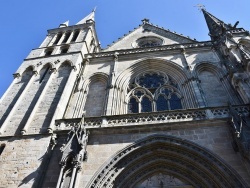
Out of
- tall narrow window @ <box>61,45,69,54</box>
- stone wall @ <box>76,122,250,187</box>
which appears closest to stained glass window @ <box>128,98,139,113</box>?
stone wall @ <box>76,122,250,187</box>

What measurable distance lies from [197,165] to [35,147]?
5403 millimetres

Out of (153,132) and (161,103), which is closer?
(153,132)

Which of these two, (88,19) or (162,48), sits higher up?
(88,19)

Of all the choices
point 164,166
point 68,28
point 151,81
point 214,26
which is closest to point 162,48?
point 151,81

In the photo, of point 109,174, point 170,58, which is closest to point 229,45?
point 170,58

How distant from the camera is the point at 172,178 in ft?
25.5

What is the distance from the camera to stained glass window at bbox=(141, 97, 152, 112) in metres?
10.9

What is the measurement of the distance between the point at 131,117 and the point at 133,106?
6.48ft

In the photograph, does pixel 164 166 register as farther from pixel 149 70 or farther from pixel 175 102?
pixel 149 70

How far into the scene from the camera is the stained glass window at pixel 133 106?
11.0 m

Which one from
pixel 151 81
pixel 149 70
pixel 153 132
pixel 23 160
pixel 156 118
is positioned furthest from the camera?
pixel 149 70

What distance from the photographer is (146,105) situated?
1121 cm

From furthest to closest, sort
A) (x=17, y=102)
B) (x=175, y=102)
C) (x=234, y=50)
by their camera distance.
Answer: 1. (x=234, y=50)
2. (x=175, y=102)
3. (x=17, y=102)

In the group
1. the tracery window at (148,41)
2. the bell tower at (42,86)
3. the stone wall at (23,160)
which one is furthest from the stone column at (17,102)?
the tracery window at (148,41)
